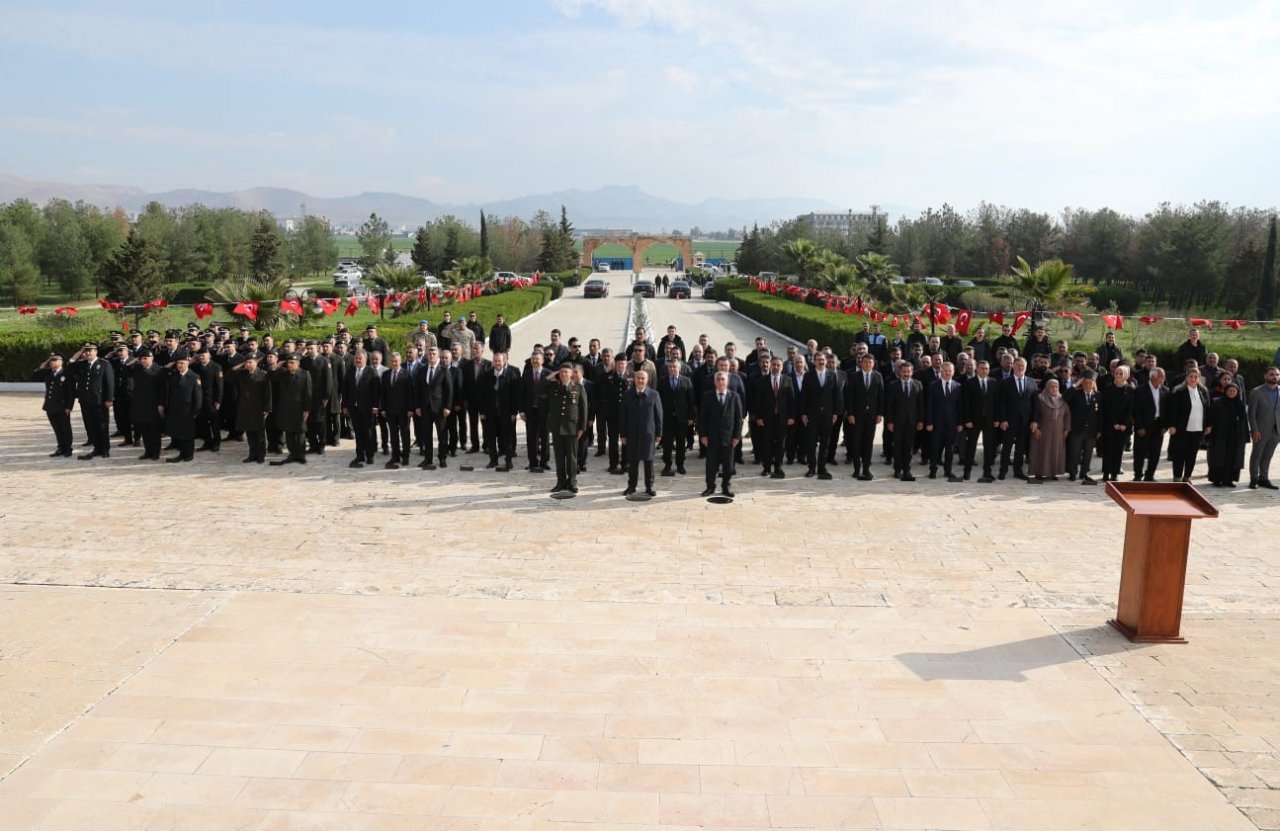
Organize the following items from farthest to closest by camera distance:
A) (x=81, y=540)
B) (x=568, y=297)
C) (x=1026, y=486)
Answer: (x=568, y=297), (x=1026, y=486), (x=81, y=540)

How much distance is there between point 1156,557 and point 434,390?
807 centimetres

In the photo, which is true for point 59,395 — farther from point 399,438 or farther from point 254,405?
point 399,438

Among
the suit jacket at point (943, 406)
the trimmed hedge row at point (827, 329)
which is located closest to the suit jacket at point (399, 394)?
the suit jacket at point (943, 406)

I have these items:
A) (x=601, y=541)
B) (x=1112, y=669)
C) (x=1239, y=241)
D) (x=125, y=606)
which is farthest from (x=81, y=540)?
(x=1239, y=241)

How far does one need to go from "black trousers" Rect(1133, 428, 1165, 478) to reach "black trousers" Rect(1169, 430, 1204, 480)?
169mm

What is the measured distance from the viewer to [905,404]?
10859 millimetres

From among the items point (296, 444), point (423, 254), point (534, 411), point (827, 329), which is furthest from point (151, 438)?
point (423, 254)

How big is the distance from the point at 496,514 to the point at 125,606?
3.53m

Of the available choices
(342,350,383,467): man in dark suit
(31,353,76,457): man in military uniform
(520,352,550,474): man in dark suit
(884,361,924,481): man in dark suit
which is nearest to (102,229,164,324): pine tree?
(31,353,76,457): man in military uniform

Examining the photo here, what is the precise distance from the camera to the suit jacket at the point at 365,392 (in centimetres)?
1140

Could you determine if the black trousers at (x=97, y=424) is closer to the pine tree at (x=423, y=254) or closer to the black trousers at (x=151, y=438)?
the black trousers at (x=151, y=438)

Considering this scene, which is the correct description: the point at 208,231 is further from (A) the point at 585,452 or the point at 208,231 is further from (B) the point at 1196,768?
(B) the point at 1196,768

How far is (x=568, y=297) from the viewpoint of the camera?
5331cm

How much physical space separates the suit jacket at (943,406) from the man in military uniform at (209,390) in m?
9.30
